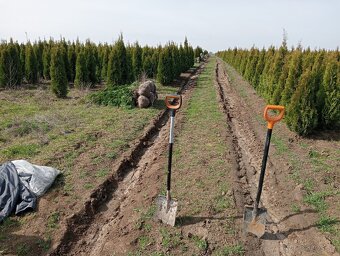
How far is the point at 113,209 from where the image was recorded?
16.2ft

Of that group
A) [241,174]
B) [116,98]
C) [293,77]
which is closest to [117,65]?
[116,98]

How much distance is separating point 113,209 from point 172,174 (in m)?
1.45

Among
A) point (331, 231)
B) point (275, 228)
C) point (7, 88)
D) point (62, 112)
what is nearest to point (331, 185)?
point (331, 231)

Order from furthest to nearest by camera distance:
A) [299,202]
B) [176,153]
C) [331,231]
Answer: [176,153], [299,202], [331,231]

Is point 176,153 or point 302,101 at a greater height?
point 302,101

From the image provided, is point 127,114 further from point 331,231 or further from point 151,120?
point 331,231

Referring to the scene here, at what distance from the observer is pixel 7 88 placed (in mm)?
14539

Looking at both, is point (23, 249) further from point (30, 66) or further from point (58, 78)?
point (30, 66)

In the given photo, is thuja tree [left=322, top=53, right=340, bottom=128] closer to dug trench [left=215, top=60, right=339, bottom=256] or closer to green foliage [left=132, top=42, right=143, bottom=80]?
dug trench [left=215, top=60, right=339, bottom=256]

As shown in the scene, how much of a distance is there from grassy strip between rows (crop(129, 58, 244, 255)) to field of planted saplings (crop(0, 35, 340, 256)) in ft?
0.06

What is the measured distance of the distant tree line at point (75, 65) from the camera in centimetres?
1437

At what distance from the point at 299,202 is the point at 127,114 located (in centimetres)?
671

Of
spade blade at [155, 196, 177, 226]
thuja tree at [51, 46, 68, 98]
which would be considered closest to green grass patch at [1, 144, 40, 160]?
spade blade at [155, 196, 177, 226]

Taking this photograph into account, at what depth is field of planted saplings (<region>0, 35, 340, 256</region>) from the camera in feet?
13.5
